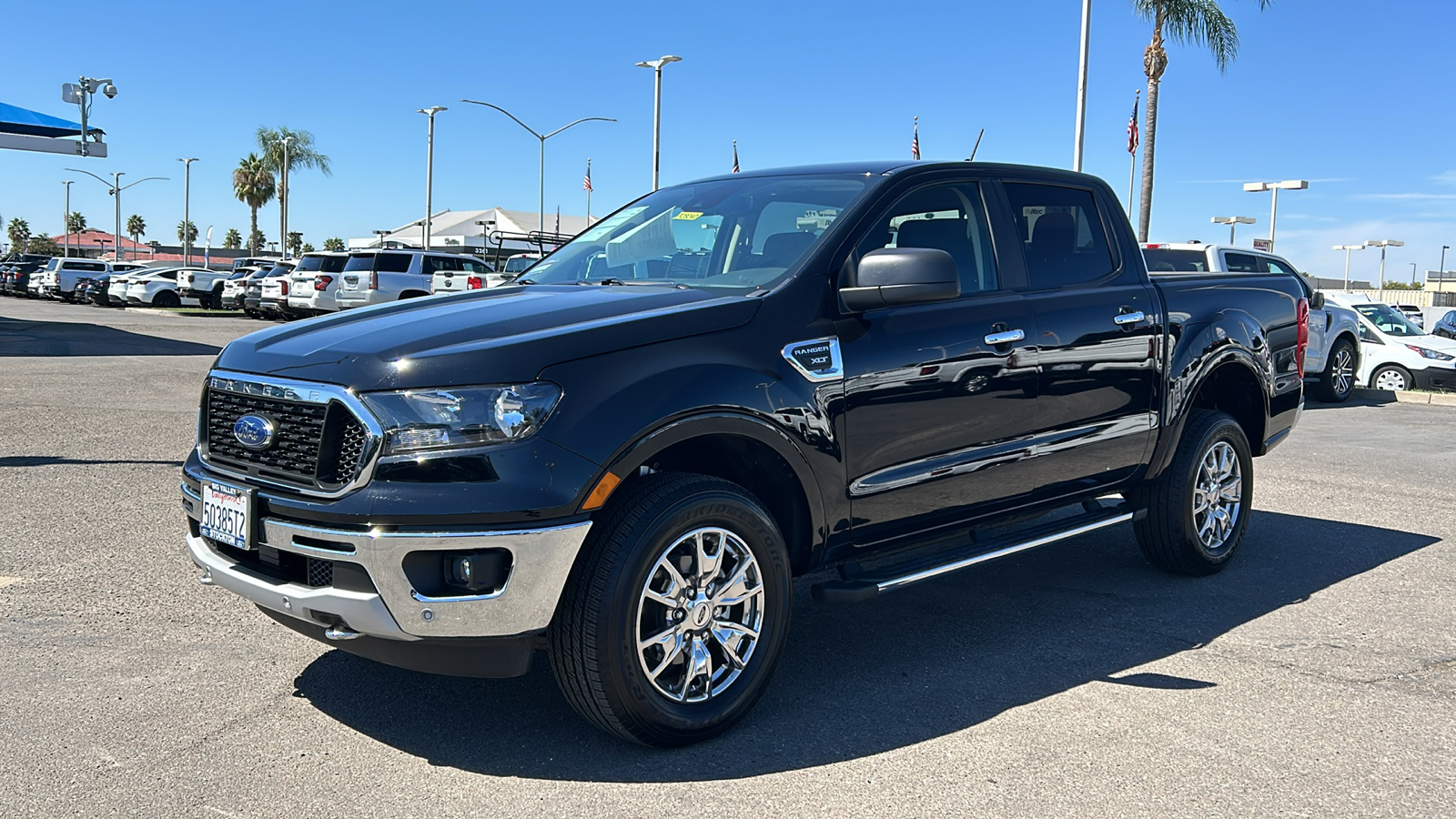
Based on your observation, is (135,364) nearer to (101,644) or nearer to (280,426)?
(101,644)

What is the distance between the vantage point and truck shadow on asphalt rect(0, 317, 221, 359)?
19062 millimetres

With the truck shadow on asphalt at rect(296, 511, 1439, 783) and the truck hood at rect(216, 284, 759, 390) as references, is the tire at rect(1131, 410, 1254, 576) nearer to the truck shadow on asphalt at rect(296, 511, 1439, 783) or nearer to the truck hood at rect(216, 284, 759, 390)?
the truck shadow on asphalt at rect(296, 511, 1439, 783)

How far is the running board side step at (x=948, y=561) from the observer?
411 centimetres

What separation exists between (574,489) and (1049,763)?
5.41 ft

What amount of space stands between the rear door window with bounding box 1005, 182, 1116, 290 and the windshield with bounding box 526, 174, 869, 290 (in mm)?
877

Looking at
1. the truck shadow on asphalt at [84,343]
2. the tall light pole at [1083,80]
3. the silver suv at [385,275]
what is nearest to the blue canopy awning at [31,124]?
the truck shadow on asphalt at [84,343]

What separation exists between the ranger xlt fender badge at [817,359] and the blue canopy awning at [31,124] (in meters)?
26.3

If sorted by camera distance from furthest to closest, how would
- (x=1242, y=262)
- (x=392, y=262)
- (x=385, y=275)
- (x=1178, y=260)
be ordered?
1. (x=392, y=262)
2. (x=385, y=275)
3. (x=1242, y=262)
4. (x=1178, y=260)

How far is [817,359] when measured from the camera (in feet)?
13.4

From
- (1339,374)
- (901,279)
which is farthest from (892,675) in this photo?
(1339,374)

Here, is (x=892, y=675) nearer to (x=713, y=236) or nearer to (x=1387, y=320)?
(x=713, y=236)

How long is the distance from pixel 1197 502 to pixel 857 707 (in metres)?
2.63

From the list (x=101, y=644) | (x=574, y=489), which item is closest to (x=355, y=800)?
(x=574, y=489)

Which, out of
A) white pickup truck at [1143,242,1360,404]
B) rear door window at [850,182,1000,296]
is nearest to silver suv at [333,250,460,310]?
white pickup truck at [1143,242,1360,404]
